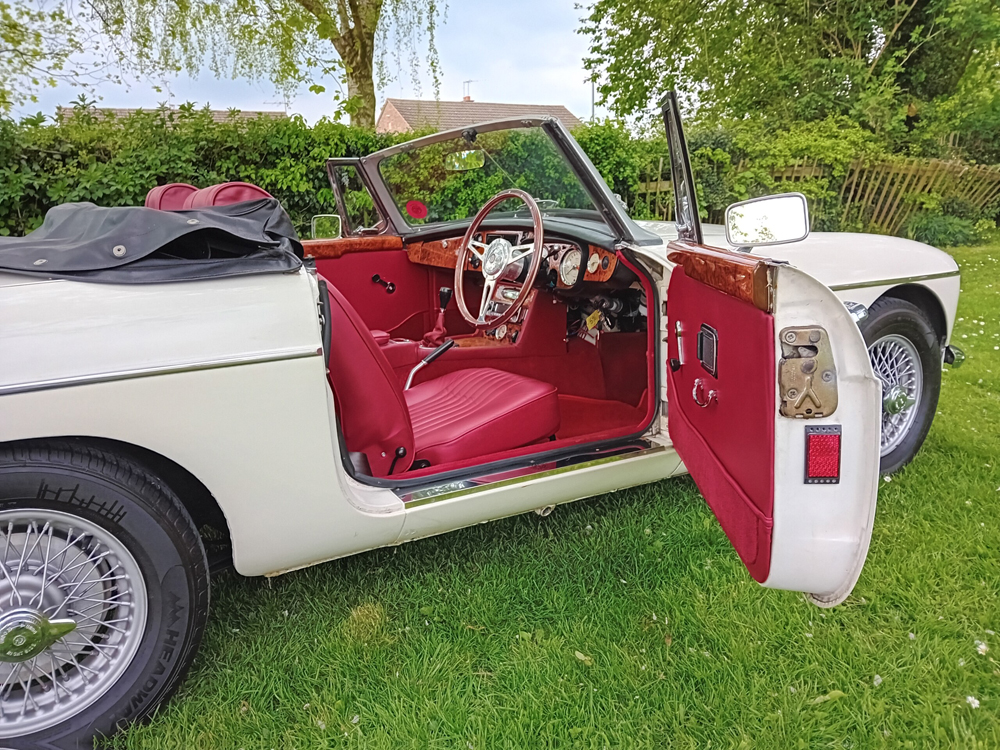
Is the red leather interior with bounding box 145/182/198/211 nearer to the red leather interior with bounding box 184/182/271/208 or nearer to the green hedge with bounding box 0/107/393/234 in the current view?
the red leather interior with bounding box 184/182/271/208

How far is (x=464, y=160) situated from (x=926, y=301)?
224cm

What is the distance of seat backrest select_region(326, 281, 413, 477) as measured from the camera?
6.31 feet

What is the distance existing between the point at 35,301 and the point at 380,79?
6916 mm

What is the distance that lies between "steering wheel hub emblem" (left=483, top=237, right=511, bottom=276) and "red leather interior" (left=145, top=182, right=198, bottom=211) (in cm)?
131

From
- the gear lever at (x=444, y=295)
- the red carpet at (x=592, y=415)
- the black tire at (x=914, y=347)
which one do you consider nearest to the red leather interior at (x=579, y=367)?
the red carpet at (x=592, y=415)

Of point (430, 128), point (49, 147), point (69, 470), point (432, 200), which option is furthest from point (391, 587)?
point (430, 128)

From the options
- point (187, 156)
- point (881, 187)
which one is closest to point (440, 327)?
point (187, 156)

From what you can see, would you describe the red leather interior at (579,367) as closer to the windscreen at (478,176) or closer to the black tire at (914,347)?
the windscreen at (478,176)

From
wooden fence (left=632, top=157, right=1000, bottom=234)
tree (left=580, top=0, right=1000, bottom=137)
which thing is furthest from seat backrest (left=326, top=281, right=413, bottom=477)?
tree (left=580, top=0, right=1000, bottom=137)

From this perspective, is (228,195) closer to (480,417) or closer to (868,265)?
(480,417)

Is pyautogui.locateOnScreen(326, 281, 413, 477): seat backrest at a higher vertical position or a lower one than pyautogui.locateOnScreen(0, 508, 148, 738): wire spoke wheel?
higher

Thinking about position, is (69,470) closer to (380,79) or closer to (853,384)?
(853,384)

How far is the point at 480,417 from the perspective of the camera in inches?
→ 97.0

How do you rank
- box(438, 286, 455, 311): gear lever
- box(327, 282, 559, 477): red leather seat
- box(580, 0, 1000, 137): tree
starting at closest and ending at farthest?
box(327, 282, 559, 477): red leather seat, box(438, 286, 455, 311): gear lever, box(580, 0, 1000, 137): tree
